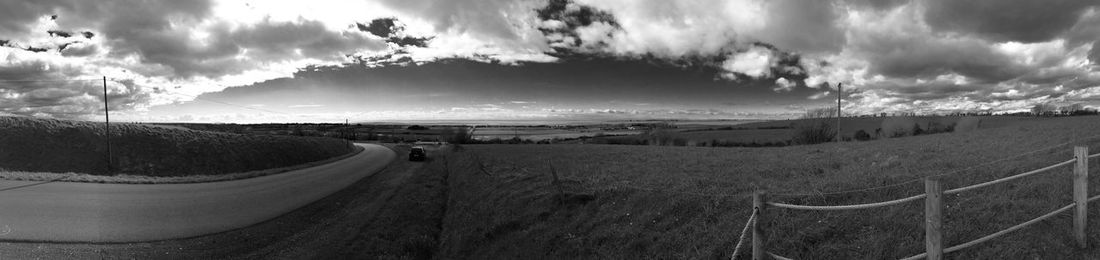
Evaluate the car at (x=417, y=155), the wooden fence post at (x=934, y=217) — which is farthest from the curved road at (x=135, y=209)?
the car at (x=417, y=155)

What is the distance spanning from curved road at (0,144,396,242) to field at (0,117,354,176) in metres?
11.6

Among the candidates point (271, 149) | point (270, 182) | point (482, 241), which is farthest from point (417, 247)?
point (271, 149)

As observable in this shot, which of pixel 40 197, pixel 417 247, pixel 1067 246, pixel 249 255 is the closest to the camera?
pixel 1067 246

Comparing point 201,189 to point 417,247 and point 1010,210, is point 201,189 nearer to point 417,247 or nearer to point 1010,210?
point 417,247

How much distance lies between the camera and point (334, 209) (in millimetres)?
19953

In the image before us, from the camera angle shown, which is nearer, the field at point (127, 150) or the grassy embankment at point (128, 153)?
the grassy embankment at point (128, 153)

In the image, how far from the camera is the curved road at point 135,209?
13.4m

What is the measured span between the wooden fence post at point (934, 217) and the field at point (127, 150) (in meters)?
41.3

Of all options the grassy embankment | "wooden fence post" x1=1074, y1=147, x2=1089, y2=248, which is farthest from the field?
"wooden fence post" x1=1074, y1=147, x2=1089, y2=248

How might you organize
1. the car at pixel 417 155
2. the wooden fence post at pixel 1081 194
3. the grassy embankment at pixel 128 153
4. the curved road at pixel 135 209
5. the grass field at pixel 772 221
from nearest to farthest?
1. the wooden fence post at pixel 1081 194
2. the grass field at pixel 772 221
3. the curved road at pixel 135 209
4. the grassy embankment at pixel 128 153
5. the car at pixel 417 155

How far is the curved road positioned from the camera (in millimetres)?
13391

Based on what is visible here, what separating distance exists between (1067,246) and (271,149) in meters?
52.4

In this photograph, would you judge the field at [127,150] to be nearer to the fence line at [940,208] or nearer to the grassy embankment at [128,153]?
the grassy embankment at [128,153]

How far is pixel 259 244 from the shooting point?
13523mm
